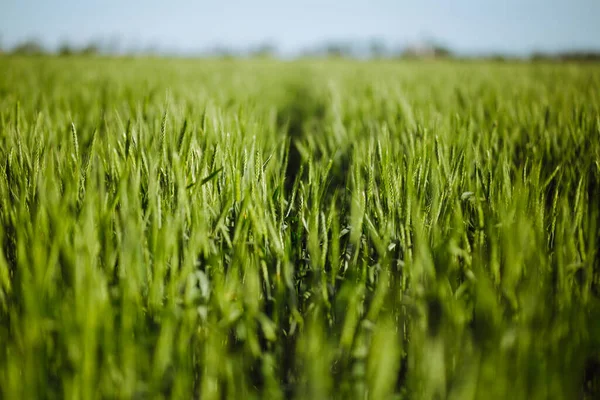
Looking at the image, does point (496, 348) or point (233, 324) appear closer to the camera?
point (496, 348)

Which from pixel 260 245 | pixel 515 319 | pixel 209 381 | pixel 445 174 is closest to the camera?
pixel 209 381

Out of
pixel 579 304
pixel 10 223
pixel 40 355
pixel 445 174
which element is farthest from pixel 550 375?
pixel 10 223

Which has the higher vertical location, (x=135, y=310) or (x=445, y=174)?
(x=445, y=174)

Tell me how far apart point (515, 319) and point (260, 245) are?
1.61 ft

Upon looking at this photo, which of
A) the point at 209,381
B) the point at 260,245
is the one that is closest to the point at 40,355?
the point at 209,381

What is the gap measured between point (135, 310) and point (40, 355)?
0.47 ft

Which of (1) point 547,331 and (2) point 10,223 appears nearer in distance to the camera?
(1) point 547,331

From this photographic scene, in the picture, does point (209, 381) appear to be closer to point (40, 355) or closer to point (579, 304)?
point (40, 355)

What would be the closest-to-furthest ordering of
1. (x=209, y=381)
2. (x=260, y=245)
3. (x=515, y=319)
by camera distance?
(x=209, y=381) < (x=515, y=319) < (x=260, y=245)

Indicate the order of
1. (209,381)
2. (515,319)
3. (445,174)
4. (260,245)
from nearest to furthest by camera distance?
(209,381) < (515,319) < (260,245) < (445,174)

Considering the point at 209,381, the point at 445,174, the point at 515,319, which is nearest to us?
the point at 209,381

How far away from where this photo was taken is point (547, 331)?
623 millimetres

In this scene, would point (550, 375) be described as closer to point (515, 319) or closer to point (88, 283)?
point (515, 319)

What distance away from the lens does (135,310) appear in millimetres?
663
